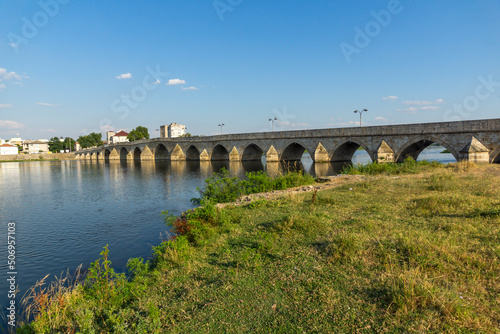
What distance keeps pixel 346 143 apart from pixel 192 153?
116 ft

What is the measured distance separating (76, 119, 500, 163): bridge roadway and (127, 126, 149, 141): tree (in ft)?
119

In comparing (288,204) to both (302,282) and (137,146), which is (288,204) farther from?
(137,146)

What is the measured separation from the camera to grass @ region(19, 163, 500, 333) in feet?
12.0

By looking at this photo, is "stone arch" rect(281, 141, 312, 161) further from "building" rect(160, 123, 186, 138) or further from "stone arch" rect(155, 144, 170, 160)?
"building" rect(160, 123, 186, 138)

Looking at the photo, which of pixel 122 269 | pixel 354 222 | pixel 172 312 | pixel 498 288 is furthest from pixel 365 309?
pixel 122 269

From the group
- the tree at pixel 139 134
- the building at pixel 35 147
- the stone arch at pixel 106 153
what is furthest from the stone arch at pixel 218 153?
the building at pixel 35 147

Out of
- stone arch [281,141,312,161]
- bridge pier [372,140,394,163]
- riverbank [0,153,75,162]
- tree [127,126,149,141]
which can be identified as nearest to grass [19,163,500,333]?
bridge pier [372,140,394,163]

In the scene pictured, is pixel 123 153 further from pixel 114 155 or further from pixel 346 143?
pixel 346 143

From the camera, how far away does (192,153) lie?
→ 6272 centimetres

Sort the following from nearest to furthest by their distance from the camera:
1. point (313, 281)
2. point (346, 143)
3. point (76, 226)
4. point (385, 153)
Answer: point (313, 281)
point (76, 226)
point (385, 153)
point (346, 143)

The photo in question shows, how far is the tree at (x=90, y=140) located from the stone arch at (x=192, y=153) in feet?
245

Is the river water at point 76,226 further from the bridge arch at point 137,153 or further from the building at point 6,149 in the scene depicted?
the building at point 6,149

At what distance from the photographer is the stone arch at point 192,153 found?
202 ft

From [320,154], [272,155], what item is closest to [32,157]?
[272,155]
